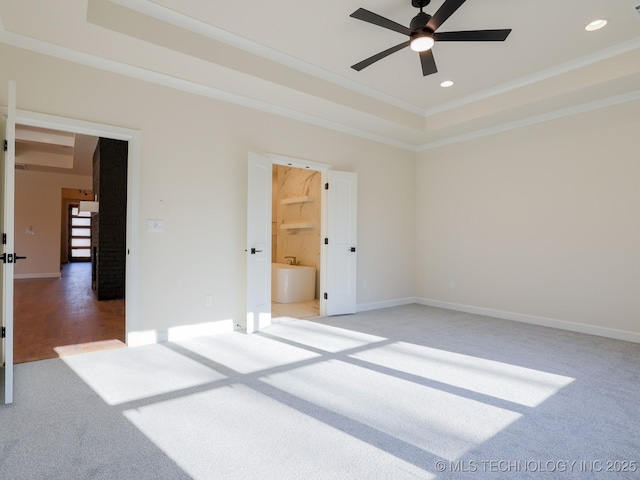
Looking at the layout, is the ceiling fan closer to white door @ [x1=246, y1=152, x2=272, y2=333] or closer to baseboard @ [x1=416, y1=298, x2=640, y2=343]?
white door @ [x1=246, y1=152, x2=272, y2=333]

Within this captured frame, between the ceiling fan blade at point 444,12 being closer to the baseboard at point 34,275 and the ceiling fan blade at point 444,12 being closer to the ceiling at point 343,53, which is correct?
the ceiling at point 343,53

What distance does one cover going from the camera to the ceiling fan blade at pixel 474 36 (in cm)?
276

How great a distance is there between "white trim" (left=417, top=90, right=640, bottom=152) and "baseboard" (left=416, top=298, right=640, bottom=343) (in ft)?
8.61

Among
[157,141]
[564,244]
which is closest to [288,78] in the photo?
[157,141]

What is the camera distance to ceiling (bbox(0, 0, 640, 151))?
302cm

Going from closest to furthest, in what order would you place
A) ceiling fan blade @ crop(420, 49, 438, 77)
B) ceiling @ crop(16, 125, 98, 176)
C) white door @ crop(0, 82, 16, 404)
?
white door @ crop(0, 82, 16, 404), ceiling fan blade @ crop(420, 49, 438, 77), ceiling @ crop(16, 125, 98, 176)

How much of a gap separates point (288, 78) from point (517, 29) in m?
2.30

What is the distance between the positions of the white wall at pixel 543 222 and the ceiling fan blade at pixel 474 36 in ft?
8.25

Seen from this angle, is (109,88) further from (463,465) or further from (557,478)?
(557,478)

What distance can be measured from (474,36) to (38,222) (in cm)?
1102

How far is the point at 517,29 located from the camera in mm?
3363

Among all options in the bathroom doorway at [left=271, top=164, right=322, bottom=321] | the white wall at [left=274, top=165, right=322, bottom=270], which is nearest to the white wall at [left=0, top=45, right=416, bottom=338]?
the bathroom doorway at [left=271, top=164, right=322, bottom=321]

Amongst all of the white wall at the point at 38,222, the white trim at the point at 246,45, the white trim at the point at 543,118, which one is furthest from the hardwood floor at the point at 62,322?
the white trim at the point at 543,118

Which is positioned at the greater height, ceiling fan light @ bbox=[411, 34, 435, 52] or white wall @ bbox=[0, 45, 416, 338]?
ceiling fan light @ bbox=[411, 34, 435, 52]
